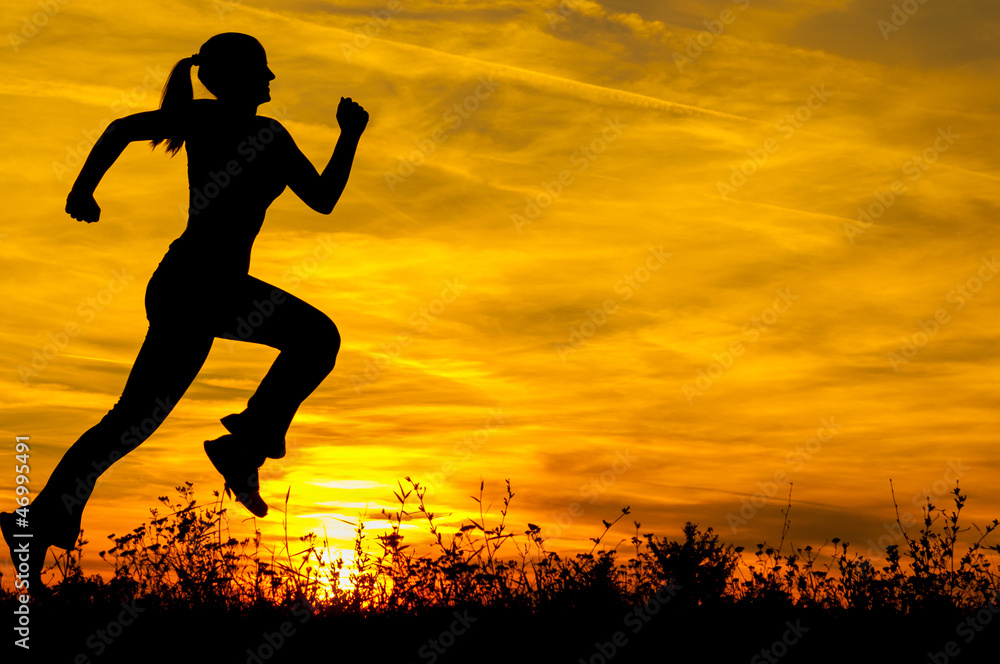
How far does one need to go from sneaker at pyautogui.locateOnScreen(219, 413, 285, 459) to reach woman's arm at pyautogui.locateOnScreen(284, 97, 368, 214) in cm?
131

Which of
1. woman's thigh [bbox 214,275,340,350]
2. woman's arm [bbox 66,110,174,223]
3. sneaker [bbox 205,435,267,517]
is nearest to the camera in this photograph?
woman's arm [bbox 66,110,174,223]

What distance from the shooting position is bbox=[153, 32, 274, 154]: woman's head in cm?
566

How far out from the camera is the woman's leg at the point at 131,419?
5.51 meters

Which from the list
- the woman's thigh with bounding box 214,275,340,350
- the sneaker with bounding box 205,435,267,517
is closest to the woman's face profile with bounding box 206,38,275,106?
the woman's thigh with bounding box 214,275,340,350

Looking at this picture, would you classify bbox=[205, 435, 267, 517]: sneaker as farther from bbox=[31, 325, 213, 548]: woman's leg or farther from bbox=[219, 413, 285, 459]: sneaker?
bbox=[31, 325, 213, 548]: woman's leg

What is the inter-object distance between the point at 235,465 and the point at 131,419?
64cm

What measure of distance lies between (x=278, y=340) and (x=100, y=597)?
221cm

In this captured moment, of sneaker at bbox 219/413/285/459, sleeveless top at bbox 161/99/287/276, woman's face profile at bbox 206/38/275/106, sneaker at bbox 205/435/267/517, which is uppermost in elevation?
woman's face profile at bbox 206/38/275/106

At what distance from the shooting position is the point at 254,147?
219 inches

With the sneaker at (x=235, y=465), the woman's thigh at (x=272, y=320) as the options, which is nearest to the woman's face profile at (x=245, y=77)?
the woman's thigh at (x=272, y=320)

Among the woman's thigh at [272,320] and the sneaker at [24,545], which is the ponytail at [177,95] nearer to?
the woman's thigh at [272,320]

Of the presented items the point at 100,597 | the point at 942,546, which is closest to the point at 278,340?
the point at 100,597

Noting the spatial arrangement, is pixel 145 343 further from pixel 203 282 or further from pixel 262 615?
pixel 262 615

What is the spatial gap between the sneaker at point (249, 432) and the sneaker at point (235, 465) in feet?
0.17
